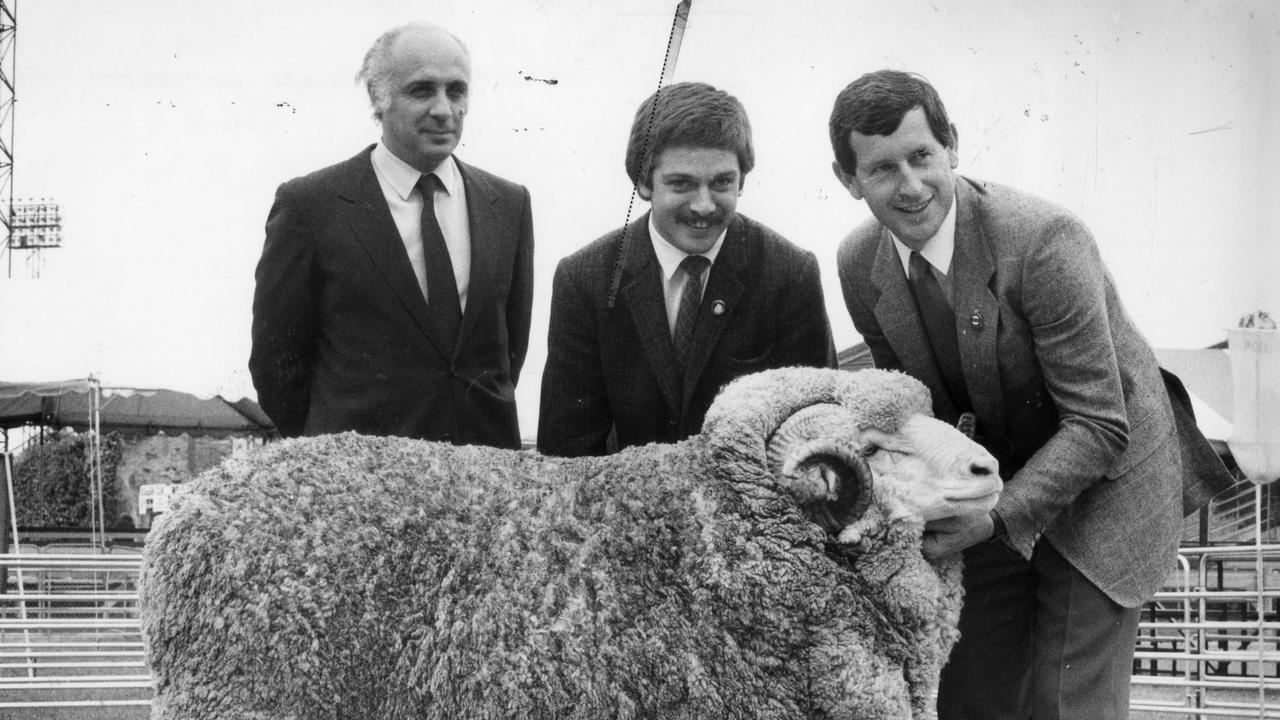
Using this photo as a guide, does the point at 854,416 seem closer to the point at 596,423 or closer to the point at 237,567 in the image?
the point at 596,423

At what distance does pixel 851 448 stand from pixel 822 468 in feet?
0.29

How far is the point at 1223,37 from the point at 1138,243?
109cm

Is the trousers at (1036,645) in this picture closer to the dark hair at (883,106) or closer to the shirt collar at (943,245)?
the shirt collar at (943,245)

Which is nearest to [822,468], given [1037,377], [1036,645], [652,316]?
[1037,377]

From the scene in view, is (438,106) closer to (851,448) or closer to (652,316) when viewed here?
(652,316)

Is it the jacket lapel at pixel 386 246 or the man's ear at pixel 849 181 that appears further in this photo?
the jacket lapel at pixel 386 246

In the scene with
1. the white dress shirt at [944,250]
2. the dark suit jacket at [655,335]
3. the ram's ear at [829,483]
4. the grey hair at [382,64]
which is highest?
the grey hair at [382,64]

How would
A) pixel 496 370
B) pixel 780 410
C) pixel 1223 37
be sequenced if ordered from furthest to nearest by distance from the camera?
pixel 1223 37 → pixel 496 370 → pixel 780 410

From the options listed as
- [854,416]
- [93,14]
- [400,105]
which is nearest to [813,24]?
[400,105]

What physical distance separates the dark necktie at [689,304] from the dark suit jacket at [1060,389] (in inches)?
26.3

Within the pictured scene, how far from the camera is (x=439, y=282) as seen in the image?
3795mm

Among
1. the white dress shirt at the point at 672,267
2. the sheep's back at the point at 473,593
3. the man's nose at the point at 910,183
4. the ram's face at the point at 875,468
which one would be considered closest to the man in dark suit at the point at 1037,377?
the man's nose at the point at 910,183

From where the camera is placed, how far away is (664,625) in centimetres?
261

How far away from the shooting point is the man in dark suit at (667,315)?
12.0ft
